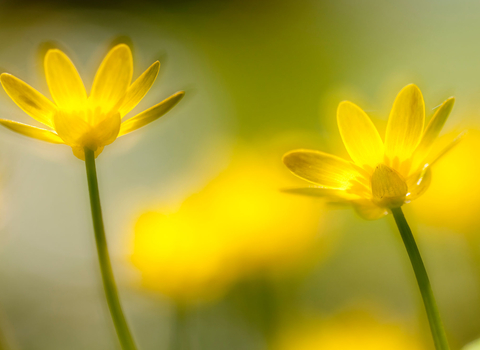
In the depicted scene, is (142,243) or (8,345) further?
(142,243)

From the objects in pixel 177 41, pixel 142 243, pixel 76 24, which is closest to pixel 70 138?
pixel 142 243

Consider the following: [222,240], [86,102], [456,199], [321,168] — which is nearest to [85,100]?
[86,102]

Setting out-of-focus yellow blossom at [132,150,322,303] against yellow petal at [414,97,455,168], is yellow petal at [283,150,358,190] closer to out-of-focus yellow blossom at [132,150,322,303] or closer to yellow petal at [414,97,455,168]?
yellow petal at [414,97,455,168]

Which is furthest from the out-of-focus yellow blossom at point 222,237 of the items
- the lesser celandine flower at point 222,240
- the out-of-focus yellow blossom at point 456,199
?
the out-of-focus yellow blossom at point 456,199

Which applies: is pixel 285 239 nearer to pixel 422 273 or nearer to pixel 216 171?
pixel 216 171

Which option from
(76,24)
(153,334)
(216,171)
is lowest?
(153,334)
